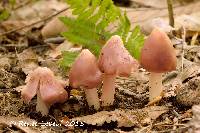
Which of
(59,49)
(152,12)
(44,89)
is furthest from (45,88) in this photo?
(152,12)

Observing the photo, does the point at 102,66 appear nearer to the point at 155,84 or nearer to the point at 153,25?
the point at 155,84

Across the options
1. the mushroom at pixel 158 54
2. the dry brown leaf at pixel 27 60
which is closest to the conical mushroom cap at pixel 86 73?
the mushroom at pixel 158 54

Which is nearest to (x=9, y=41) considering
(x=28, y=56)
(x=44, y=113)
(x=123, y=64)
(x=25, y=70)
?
(x=28, y=56)

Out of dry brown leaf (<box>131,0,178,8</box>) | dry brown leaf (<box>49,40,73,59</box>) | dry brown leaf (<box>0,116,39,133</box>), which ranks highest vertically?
dry brown leaf (<box>131,0,178,8</box>)

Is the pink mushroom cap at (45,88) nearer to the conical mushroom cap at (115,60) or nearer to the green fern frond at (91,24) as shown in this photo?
the conical mushroom cap at (115,60)

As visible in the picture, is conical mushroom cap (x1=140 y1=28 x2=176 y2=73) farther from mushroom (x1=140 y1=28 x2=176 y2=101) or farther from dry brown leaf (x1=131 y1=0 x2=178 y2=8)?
dry brown leaf (x1=131 y1=0 x2=178 y2=8)

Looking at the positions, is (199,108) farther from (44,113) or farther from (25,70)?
(25,70)

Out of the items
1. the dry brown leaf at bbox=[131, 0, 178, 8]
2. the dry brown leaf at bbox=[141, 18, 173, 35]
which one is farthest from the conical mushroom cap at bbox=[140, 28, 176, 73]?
Answer: the dry brown leaf at bbox=[131, 0, 178, 8]
